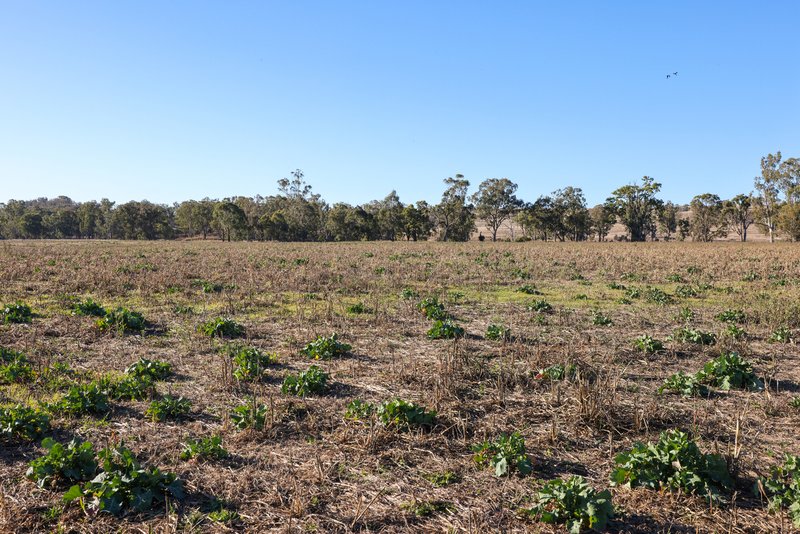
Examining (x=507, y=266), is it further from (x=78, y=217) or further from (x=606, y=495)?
(x=78, y=217)

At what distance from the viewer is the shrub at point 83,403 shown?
7113mm

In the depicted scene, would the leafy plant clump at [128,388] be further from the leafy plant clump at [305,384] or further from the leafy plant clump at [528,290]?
the leafy plant clump at [528,290]

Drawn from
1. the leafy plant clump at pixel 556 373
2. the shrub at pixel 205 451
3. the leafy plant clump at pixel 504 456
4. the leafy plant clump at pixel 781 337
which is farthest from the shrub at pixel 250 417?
the leafy plant clump at pixel 781 337

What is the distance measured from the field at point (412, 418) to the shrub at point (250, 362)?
3.0 inches

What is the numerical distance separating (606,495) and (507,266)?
2582 cm

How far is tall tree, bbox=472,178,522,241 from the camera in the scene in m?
115

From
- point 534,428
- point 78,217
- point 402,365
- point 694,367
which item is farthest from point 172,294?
point 78,217

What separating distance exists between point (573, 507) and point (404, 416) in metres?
2.66

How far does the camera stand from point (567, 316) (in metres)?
14.1

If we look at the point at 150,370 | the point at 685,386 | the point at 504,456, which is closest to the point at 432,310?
the point at 685,386

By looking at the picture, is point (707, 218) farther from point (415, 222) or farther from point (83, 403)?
point (83, 403)

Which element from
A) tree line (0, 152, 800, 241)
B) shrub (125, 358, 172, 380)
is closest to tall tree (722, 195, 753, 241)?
tree line (0, 152, 800, 241)

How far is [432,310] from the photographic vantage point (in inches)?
559

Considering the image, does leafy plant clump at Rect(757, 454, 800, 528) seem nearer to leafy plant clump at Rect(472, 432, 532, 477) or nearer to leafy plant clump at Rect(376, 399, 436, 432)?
leafy plant clump at Rect(472, 432, 532, 477)
